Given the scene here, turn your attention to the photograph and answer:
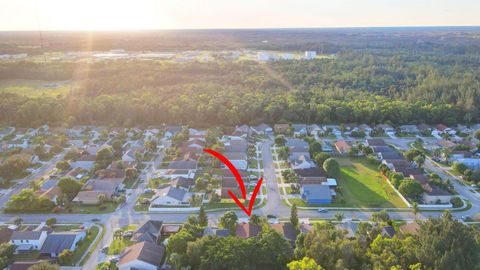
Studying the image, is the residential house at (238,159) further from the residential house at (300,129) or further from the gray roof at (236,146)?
the residential house at (300,129)

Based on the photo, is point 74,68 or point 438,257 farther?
point 74,68

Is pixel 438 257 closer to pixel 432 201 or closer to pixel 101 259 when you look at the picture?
pixel 432 201

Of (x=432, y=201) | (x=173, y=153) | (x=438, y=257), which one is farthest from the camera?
(x=173, y=153)

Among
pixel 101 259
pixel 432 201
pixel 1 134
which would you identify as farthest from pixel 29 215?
pixel 432 201

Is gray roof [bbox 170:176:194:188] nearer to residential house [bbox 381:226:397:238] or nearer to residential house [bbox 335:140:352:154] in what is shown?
residential house [bbox 381:226:397:238]

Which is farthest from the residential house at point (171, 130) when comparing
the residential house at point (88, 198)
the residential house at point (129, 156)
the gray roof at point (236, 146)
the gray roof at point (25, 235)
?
the gray roof at point (25, 235)

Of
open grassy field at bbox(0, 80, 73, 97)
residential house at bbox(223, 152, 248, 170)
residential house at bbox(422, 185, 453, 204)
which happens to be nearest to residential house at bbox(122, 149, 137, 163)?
residential house at bbox(223, 152, 248, 170)
